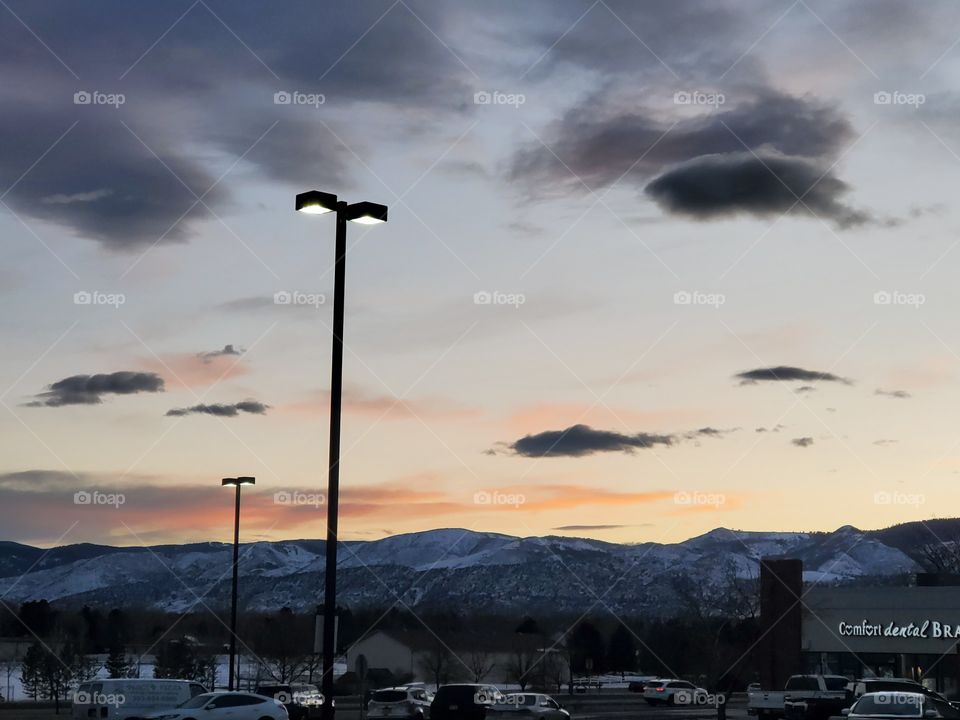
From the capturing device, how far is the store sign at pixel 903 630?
205 feet

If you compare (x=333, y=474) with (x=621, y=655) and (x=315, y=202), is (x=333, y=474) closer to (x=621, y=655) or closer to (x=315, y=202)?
(x=315, y=202)

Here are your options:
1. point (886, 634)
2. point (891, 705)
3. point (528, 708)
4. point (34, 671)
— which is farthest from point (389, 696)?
point (34, 671)

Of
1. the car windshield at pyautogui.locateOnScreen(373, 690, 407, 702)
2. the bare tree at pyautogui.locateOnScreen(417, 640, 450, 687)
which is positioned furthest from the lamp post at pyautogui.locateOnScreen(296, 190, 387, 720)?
the bare tree at pyautogui.locateOnScreen(417, 640, 450, 687)

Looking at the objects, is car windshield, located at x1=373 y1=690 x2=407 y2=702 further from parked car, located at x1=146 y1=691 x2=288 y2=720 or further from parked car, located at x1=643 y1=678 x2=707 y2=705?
parked car, located at x1=643 y1=678 x2=707 y2=705

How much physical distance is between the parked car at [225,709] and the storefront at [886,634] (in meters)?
37.4

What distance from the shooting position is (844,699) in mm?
47312

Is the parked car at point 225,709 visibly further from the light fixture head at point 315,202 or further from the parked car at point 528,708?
the light fixture head at point 315,202

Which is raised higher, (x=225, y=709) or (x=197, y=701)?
(x=197, y=701)

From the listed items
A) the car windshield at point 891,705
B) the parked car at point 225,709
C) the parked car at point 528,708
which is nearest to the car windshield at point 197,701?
the parked car at point 225,709

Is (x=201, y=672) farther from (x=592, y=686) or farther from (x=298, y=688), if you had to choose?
(x=592, y=686)

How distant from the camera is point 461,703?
44.2m

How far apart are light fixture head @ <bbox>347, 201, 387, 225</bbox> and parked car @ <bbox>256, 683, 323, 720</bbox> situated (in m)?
25.1

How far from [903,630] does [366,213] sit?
5008cm

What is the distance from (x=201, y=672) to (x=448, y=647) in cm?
3843
